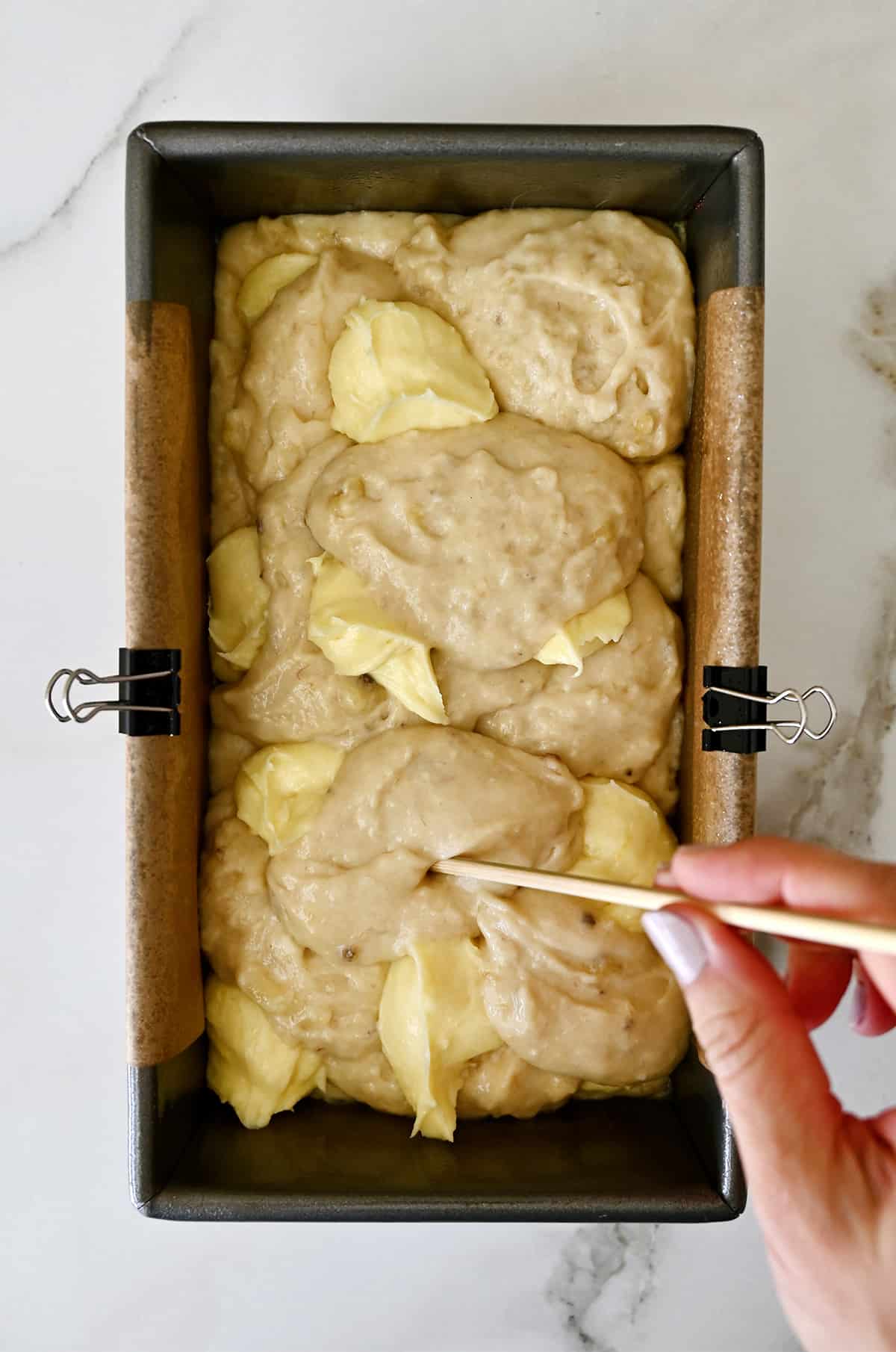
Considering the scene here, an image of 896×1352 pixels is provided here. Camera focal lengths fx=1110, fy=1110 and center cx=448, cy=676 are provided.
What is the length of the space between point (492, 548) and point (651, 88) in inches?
28.7

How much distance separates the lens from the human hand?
84 cm

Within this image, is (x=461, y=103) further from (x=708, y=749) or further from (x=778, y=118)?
(x=708, y=749)

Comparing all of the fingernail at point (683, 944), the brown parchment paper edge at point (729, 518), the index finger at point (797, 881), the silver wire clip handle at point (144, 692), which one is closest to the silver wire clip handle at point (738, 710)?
the brown parchment paper edge at point (729, 518)

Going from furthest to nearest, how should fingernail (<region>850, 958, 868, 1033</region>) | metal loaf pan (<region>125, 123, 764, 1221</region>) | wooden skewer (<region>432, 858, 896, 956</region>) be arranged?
metal loaf pan (<region>125, 123, 764, 1221</region>), fingernail (<region>850, 958, 868, 1033</region>), wooden skewer (<region>432, 858, 896, 956</region>)

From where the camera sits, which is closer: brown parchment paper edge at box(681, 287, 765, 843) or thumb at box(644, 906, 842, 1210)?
thumb at box(644, 906, 842, 1210)

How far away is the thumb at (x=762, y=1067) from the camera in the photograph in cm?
86

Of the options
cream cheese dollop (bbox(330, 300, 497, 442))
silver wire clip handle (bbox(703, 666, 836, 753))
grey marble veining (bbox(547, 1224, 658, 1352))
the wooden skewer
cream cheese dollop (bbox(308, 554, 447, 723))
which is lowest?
grey marble veining (bbox(547, 1224, 658, 1352))

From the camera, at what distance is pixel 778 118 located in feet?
4.93

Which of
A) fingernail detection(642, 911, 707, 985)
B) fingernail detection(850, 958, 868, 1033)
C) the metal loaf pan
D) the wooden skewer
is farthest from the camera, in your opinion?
the metal loaf pan

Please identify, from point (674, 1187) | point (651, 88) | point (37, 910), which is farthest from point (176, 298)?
point (674, 1187)

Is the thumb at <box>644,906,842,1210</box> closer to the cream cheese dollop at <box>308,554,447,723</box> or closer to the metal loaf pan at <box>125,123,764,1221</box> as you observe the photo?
the metal loaf pan at <box>125,123,764,1221</box>

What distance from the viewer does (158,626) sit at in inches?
48.3

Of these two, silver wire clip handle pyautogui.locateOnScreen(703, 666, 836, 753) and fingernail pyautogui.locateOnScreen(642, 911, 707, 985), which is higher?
silver wire clip handle pyautogui.locateOnScreen(703, 666, 836, 753)

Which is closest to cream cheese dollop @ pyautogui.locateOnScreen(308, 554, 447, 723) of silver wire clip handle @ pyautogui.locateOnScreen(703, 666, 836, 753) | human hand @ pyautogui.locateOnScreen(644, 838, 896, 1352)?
silver wire clip handle @ pyautogui.locateOnScreen(703, 666, 836, 753)
